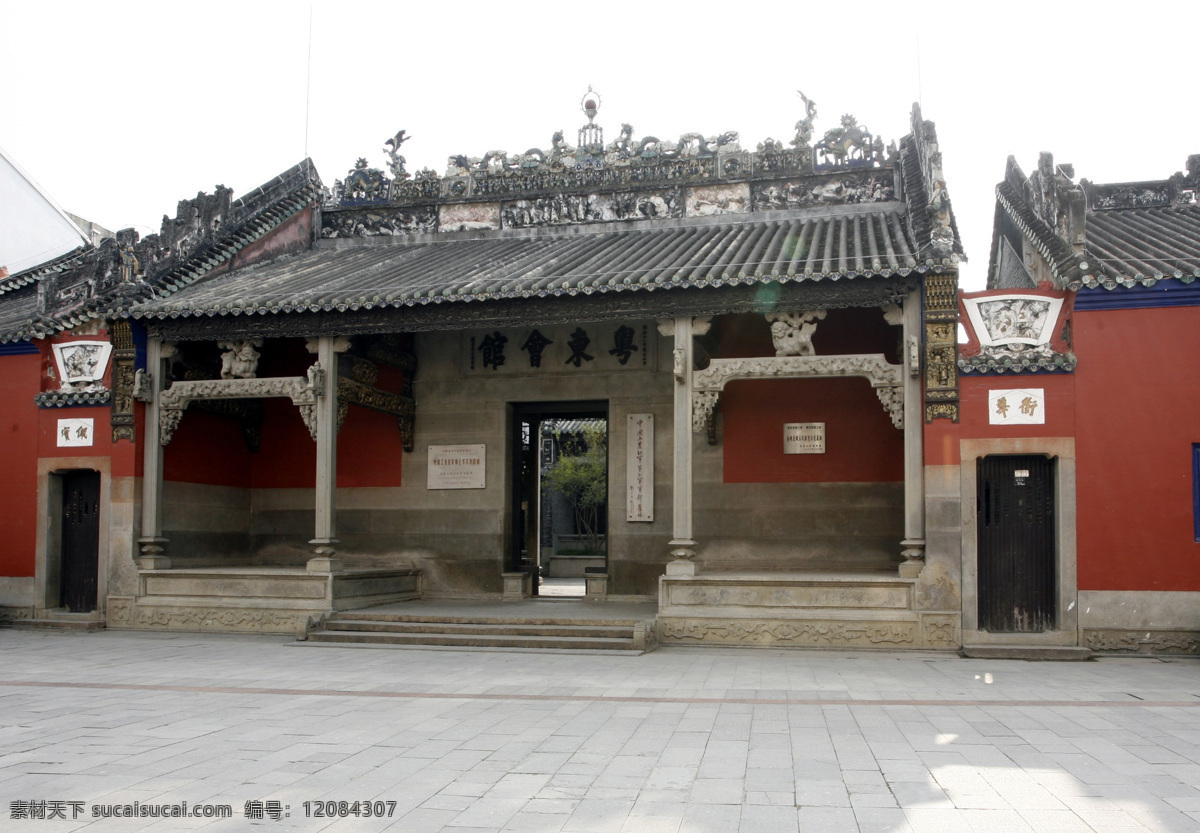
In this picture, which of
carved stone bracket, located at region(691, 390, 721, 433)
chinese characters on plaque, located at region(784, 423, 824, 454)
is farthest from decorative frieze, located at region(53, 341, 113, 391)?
chinese characters on plaque, located at region(784, 423, 824, 454)

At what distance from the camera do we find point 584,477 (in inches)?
952

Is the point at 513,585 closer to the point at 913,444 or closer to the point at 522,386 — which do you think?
the point at 522,386

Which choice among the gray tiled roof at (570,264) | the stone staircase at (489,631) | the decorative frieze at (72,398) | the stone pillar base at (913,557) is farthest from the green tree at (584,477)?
the stone pillar base at (913,557)

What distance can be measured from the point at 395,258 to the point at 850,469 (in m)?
5.96

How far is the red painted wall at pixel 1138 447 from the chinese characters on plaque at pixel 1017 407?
35 centimetres

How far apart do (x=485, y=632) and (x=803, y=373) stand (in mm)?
3939

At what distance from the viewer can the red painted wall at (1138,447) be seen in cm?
887

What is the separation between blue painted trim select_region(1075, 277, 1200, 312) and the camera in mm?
8984

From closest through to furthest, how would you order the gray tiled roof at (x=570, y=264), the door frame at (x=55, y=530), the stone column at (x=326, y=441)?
the gray tiled roof at (x=570, y=264) < the stone column at (x=326, y=441) < the door frame at (x=55, y=530)

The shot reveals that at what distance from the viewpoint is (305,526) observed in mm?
13031

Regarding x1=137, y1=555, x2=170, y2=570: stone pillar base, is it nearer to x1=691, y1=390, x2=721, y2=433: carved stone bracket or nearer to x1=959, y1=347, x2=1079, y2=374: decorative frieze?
x1=691, y1=390, x2=721, y2=433: carved stone bracket

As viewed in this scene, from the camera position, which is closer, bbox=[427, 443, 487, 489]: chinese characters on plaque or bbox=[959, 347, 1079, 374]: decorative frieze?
bbox=[959, 347, 1079, 374]: decorative frieze

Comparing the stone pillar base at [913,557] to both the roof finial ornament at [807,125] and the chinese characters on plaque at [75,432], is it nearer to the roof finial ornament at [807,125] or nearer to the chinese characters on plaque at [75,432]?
the roof finial ornament at [807,125]

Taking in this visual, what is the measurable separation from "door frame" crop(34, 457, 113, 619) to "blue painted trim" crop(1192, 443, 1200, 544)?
35.3ft
